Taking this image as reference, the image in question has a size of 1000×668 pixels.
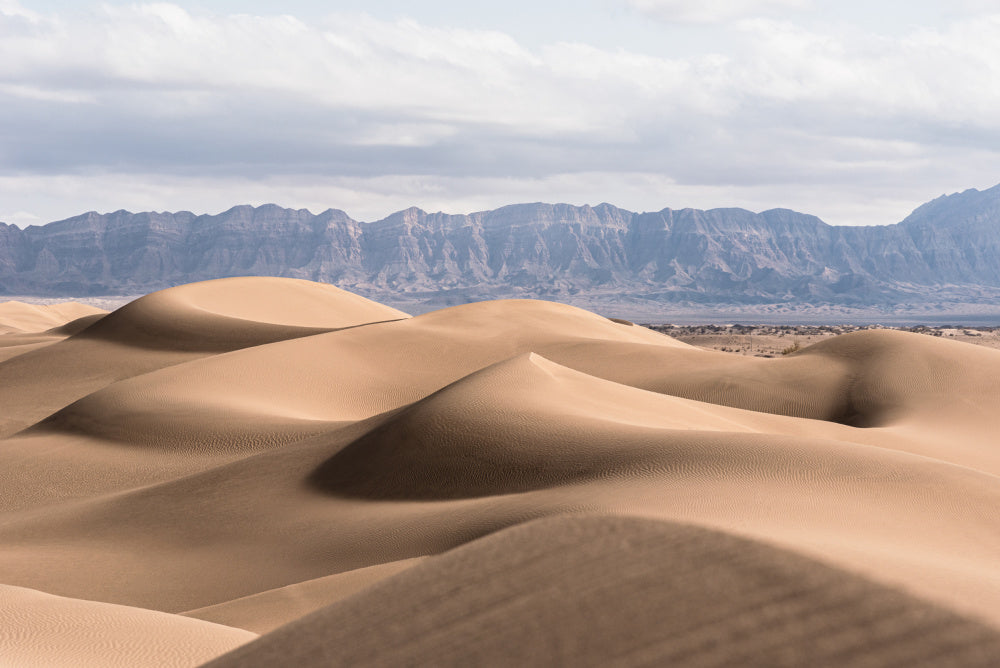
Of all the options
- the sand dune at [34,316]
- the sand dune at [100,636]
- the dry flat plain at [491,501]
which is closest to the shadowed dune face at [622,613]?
the dry flat plain at [491,501]

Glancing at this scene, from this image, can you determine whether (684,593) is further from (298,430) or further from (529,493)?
(298,430)

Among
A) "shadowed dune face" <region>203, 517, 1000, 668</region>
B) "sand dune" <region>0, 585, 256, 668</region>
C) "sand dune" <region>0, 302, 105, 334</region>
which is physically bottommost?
"sand dune" <region>0, 302, 105, 334</region>

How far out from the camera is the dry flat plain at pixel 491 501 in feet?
19.6

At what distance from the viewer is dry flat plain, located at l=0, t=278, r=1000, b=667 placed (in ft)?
19.6

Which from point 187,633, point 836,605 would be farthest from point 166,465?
point 836,605

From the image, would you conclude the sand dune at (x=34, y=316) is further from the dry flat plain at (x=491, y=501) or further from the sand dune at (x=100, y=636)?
the sand dune at (x=100, y=636)

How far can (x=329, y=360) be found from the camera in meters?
40.0

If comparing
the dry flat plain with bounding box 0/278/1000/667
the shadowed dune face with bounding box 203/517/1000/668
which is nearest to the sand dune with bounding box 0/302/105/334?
the dry flat plain with bounding box 0/278/1000/667

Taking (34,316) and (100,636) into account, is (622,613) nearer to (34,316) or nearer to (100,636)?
(100,636)

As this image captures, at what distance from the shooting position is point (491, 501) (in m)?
17.2

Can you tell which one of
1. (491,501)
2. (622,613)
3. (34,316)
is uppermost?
(622,613)

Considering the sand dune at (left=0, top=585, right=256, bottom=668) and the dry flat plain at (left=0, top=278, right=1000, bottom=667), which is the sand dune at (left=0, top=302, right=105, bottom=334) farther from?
the sand dune at (left=0, top=585, right=256, bottom=668)

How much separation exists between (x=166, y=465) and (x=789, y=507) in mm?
19591

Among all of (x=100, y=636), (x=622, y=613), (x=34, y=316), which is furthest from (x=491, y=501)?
(x=34, y=316)
